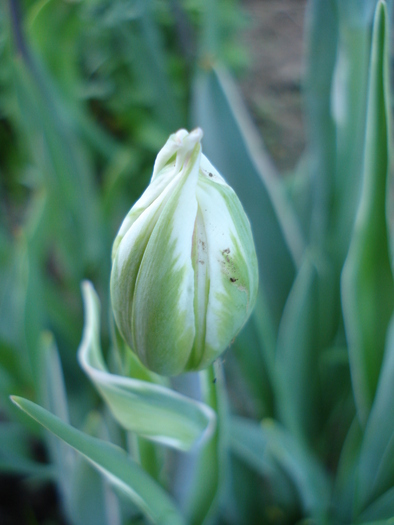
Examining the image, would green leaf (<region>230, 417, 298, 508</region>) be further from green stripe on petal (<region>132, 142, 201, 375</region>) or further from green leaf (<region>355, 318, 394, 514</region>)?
green stripe on petal (<region>132, 142, 201, 375</region>)

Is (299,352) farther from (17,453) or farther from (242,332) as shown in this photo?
(17,453)

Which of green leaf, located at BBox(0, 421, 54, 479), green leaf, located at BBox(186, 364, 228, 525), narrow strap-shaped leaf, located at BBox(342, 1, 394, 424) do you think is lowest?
green leaf, located at BBox(0, 421, 54, 479)

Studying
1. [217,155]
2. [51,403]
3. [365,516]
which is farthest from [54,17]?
[365,516]

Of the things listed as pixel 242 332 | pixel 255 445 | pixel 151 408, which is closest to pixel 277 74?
pixel 242 332

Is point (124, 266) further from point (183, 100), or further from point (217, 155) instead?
point (183, 100)

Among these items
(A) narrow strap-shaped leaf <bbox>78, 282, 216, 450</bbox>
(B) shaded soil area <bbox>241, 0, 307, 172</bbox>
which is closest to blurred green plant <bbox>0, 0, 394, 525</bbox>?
(A) narrow strap-shaped leaf <bbox>78, 282, 216, 450</bbox>

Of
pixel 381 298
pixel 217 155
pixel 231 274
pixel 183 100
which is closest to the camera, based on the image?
pixel 231 274
